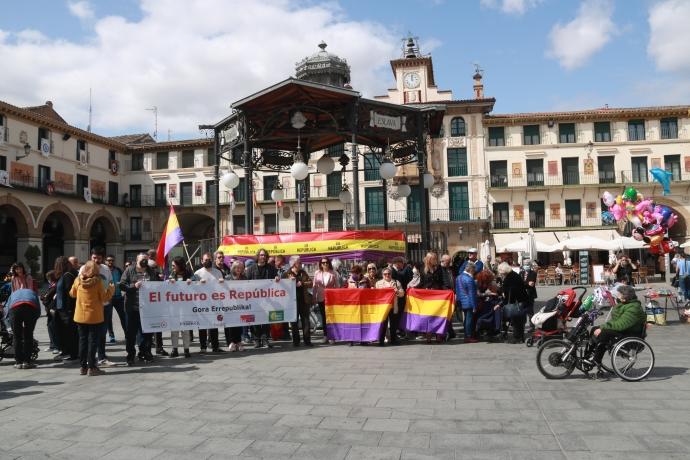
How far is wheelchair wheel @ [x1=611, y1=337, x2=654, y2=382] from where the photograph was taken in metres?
7.28

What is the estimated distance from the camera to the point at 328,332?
11062 mm

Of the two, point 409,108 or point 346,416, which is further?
point 409,108

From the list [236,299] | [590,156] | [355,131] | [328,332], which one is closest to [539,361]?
[328,332]

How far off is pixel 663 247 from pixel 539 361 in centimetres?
965

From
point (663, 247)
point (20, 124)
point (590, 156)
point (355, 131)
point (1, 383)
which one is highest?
point (20, 124)

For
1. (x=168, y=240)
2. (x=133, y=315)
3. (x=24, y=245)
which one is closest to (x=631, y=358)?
(x=133, y=315)

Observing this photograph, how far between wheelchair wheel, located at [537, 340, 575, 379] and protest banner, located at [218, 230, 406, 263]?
18.0 ft

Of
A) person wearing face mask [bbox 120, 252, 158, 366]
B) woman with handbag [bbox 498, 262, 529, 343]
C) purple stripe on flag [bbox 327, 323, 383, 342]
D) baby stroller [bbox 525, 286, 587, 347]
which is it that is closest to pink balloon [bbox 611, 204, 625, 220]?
woman with handbag [bbox 498, 262, 529, 343]

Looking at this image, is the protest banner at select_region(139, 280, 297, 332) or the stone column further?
the stone column

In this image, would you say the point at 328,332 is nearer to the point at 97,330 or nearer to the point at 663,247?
the point at 97,330

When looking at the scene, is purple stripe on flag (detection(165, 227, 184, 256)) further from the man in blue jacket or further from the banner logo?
the man in blue jacket

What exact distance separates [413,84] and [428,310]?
35035 mm

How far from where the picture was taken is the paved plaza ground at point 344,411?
15.7 feet

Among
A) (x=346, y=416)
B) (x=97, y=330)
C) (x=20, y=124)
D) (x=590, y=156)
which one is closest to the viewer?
(x=346, y=416)
